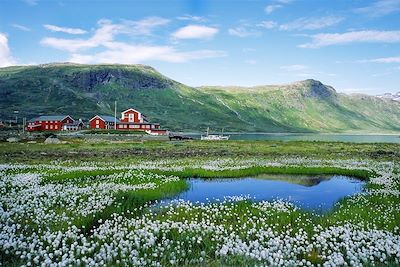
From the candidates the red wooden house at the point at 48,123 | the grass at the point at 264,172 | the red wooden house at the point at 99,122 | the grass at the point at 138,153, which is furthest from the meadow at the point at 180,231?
the red wooden house at the point at 48,123

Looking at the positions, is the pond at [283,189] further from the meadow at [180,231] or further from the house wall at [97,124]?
the house wall at [97,124]

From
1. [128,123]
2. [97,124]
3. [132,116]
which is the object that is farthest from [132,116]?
[97,124]

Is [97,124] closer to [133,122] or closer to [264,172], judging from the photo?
[133,122]

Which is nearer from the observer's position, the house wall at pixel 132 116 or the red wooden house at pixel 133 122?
the red wooden house at pixel 133 122

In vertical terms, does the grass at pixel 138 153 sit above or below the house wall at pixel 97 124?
below

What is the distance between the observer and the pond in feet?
75.6

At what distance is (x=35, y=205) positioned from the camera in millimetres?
16766

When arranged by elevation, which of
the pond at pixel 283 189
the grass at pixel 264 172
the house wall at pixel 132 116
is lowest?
the pond at pixel 283 189

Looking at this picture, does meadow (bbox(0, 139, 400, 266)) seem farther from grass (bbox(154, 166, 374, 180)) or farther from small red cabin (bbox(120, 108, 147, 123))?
small red cabin (bbox(120, 108, 147, 123))

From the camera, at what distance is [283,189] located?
27219mm

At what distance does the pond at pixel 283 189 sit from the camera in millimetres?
23047

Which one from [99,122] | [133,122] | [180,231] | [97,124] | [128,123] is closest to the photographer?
[180,231]

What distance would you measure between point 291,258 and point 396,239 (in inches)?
171

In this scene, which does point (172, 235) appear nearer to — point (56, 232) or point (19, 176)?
point (56, 232)
